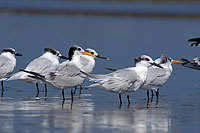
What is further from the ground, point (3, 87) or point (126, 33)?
point (126, 33)

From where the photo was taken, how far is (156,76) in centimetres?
1189

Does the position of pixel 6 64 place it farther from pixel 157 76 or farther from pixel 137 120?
Result: pixel 137 120

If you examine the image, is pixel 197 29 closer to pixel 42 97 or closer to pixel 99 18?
pixel 99 18

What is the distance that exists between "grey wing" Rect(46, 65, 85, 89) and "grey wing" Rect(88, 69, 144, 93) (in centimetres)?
57

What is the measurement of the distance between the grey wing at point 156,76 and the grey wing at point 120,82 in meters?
0.71

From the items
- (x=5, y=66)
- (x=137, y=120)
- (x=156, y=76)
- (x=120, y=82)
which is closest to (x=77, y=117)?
(x=137, y=120)

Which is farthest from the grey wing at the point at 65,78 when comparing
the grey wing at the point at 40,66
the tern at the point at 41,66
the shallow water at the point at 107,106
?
the grey wing at the point at 40,66

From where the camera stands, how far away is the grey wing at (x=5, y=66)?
12586 mm

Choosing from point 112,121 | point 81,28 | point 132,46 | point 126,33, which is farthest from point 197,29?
point 112,121

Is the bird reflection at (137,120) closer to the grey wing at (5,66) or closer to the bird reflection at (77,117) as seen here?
the bird reflection at (77,117)

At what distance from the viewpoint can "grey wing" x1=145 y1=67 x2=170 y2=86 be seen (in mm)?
11727

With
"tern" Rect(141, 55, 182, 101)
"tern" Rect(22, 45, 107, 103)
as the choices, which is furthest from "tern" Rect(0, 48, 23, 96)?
"tern" Rect(141, 55, 182, 101)

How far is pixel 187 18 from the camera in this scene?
3994 cm

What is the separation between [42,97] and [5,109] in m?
1.79
